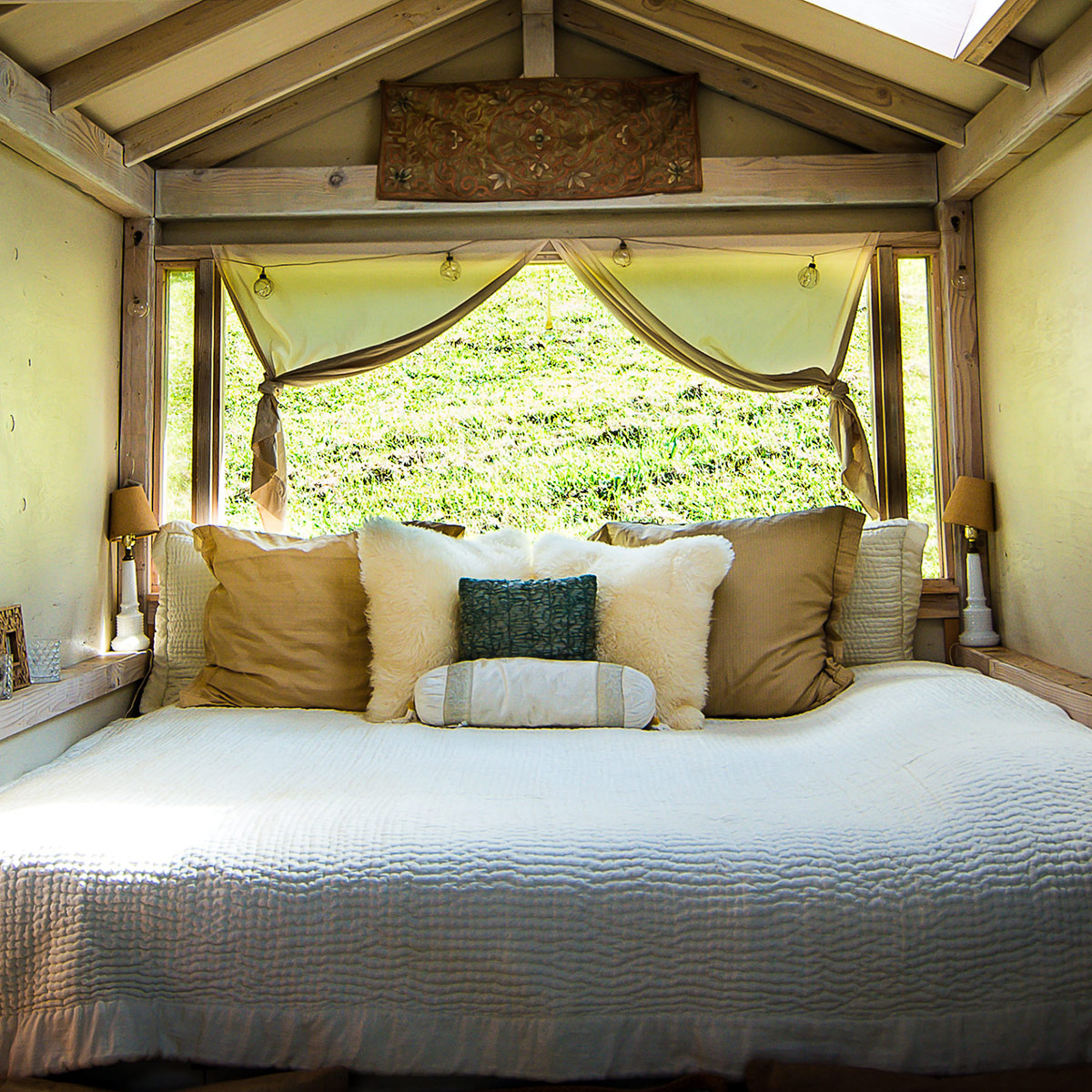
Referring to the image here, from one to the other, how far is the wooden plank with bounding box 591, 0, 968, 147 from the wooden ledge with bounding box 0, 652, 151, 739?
243 cm

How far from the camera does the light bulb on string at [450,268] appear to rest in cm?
286

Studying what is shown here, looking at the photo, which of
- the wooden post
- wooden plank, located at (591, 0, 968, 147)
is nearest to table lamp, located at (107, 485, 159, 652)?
the wooden post

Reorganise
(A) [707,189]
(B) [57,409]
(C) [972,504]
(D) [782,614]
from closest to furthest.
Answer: (D) [782,614] → (B) [57,409] → (C) [972,504] → (A) [707,189]

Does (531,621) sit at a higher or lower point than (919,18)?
lower

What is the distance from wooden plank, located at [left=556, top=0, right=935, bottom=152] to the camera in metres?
2.82

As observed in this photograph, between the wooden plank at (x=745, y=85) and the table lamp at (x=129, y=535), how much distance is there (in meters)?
2.12

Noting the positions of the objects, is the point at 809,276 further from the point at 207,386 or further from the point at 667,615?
the point at 207,386

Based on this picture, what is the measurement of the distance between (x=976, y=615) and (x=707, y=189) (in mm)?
1604

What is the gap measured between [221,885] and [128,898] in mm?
129

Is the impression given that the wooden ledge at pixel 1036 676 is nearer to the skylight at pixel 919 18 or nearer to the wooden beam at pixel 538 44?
the skylight at pixel 919 18

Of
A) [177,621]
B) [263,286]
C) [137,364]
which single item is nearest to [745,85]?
[263,286]

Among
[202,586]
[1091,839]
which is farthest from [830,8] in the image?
[202,586]

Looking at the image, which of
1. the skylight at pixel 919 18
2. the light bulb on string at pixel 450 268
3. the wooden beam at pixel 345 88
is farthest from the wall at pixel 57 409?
the skylight at pixel 919 18

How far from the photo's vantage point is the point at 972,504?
2656 millimetres
